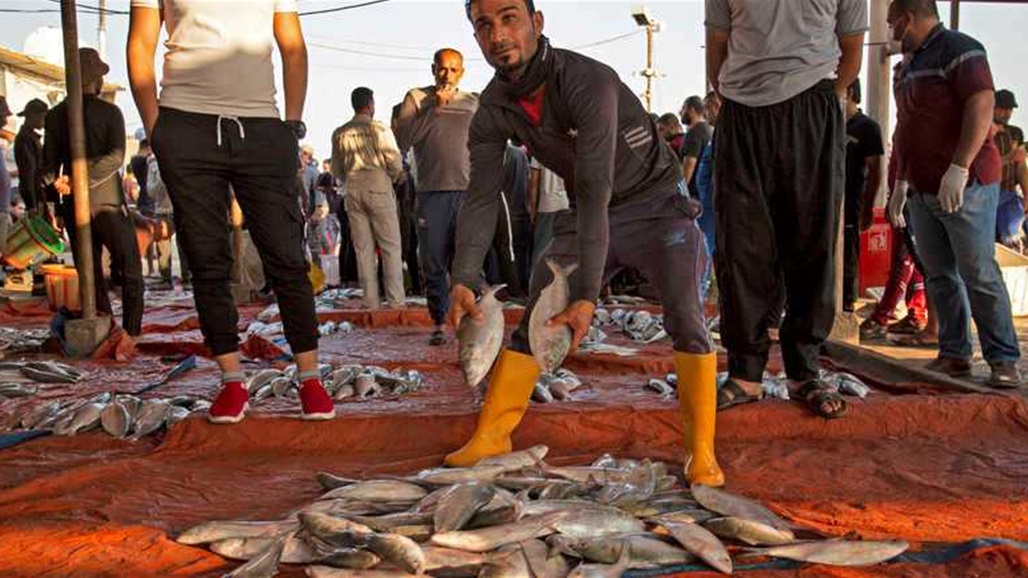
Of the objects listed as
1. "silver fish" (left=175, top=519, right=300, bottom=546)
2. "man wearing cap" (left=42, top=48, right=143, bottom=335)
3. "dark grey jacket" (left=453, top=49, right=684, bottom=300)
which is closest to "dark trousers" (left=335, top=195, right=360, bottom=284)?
"man wearing cap" (left=42, top=48, right=143, bottom=335)

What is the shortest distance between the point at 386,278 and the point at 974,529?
7000 millimetres

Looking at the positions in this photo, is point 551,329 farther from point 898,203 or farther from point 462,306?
point 898,203

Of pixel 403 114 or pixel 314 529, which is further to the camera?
pixel 403 114

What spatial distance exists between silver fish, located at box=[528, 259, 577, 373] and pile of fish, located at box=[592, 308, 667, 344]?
3790 millimetres

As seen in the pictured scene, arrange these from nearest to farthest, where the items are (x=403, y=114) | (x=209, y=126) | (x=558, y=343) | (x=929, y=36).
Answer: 1. (x=558, y=343)
2. (x=209, y=126)
3. (x=929, y=36)
4. (x=403, y=114)

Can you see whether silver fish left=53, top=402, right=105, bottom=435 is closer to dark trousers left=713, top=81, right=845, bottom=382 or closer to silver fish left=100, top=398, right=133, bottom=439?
silver fish left=100, top=398, right=133, bottom=439

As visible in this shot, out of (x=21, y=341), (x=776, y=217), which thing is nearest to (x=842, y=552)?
(x=776, y=217)

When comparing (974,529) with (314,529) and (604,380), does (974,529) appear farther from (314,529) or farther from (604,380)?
(604,380)

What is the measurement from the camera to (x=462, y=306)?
11.3 ft

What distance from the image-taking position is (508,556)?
257 centimetres

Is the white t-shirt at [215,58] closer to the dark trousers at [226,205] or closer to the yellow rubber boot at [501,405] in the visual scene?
the dark trousers at [226,205]

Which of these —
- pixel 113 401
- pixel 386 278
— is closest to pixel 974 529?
pixel 113 401

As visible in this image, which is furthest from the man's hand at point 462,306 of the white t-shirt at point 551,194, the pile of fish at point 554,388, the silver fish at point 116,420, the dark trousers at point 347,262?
the dark trousers at point 347,262

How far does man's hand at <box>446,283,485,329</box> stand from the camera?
3416mm
